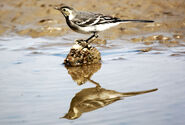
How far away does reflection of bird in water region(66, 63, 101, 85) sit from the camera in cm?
676

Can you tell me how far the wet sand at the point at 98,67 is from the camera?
189 inches

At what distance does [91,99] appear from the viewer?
5.64 m

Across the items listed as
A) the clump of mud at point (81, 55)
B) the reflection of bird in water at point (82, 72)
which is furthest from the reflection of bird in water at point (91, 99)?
the clump of mud at point (81, 55)

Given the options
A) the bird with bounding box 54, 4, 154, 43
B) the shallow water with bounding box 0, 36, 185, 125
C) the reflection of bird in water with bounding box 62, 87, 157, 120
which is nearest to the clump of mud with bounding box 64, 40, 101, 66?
the shallow water with bounding box 0, 36, 185, 125

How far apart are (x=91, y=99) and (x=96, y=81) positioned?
3.04 feet

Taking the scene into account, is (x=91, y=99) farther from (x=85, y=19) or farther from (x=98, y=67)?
(x=85, y=19)

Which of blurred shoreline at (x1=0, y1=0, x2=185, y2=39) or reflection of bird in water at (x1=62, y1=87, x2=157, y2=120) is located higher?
blurred shoreline at (x1=0, y1=0, x2=185, y2=39)

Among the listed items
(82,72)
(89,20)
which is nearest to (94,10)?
(89,20)

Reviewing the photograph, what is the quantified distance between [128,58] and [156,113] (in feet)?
11.5

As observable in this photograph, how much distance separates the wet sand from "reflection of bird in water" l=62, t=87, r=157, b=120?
0.11 ft

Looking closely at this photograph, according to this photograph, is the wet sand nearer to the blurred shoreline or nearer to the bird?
the blurred shoreline

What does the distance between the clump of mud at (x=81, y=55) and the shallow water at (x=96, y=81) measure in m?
0.24

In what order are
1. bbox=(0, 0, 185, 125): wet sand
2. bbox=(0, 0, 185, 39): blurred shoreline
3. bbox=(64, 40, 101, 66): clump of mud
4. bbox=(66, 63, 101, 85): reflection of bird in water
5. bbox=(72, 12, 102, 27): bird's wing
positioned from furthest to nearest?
bbox=(0, 0, 185, 39): blurred shoreline → bbox=(72, 12, 102, 27): bird's wing → bbox=(64, 40, 101, 66): clump of mud → bbox=(66, 63, 101, 85): reflection of bird in water → bbox=(0, 0, 185, 125): wet sand

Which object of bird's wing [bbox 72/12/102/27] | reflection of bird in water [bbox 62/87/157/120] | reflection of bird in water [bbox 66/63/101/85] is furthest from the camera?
bird's wing [bbox 72/12/102/27]
